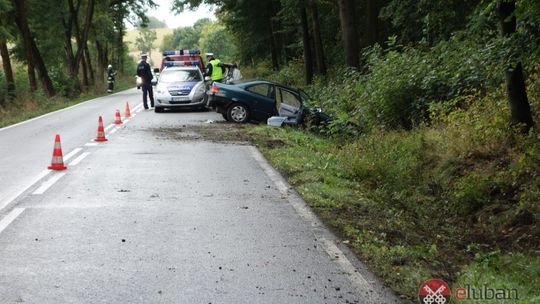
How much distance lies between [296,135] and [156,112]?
30.2 feet

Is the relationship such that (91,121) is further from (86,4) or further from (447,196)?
(86,4)

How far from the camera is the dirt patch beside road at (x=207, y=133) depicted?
50.3ft

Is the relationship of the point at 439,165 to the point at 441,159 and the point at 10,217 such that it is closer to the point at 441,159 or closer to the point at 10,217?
the point at 441,159

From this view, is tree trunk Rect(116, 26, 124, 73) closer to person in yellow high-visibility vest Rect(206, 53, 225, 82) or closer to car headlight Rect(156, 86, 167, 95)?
person in yellow high-visibility vest Rect(206, 53, 225, 82)

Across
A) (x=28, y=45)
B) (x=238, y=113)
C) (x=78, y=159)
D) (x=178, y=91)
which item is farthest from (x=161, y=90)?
(x=28, y=45)

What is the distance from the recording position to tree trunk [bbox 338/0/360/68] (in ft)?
64.5

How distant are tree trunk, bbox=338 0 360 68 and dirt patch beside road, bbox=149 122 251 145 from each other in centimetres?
485

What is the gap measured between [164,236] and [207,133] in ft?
32.7

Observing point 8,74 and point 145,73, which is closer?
point 145,73

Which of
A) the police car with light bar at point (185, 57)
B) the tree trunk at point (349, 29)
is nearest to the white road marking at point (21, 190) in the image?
the tree trunk at point (349, 29)

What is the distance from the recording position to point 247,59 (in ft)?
154

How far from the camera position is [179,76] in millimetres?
23281

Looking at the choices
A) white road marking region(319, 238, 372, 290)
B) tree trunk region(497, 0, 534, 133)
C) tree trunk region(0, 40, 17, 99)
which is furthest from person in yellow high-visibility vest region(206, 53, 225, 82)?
white road marking region(319, 238, 372, 290)

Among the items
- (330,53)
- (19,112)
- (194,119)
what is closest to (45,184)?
(194,119)
